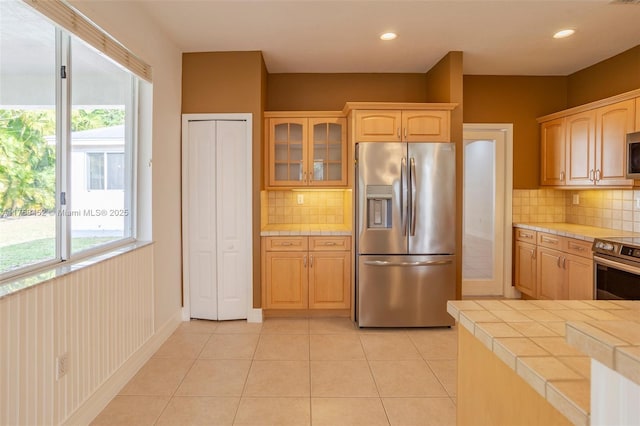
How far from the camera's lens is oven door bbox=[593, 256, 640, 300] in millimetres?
2877

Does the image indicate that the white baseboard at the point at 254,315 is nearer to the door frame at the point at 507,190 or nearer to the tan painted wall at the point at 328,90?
the tan painted wall at the point at 328,90

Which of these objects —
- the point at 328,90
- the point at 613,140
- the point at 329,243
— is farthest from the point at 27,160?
the point at 613,140

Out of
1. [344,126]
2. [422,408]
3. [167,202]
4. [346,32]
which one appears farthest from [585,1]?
[167,202]

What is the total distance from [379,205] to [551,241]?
6.09ft

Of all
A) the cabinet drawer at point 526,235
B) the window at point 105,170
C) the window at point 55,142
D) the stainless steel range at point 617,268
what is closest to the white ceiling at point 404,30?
the window at point 55,142

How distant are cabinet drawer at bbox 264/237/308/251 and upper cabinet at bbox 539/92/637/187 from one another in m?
2.95

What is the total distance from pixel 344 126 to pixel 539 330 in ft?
10.9

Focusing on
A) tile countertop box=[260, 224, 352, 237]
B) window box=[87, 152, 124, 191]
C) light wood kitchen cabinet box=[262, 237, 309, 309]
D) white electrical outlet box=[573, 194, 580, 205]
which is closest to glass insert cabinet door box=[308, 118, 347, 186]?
tile countertop box=[260, 224, 352, 237]

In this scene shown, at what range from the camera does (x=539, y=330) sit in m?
1.23

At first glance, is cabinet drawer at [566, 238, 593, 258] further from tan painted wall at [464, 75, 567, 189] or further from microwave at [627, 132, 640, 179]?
tan painted wall at [464, 75, 567, 189]

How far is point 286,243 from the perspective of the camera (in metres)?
4.00

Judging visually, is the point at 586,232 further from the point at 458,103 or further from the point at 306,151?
the point at 306,151

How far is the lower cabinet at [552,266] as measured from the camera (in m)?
3.50

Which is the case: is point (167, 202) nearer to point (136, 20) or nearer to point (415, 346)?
point (136, 20)
